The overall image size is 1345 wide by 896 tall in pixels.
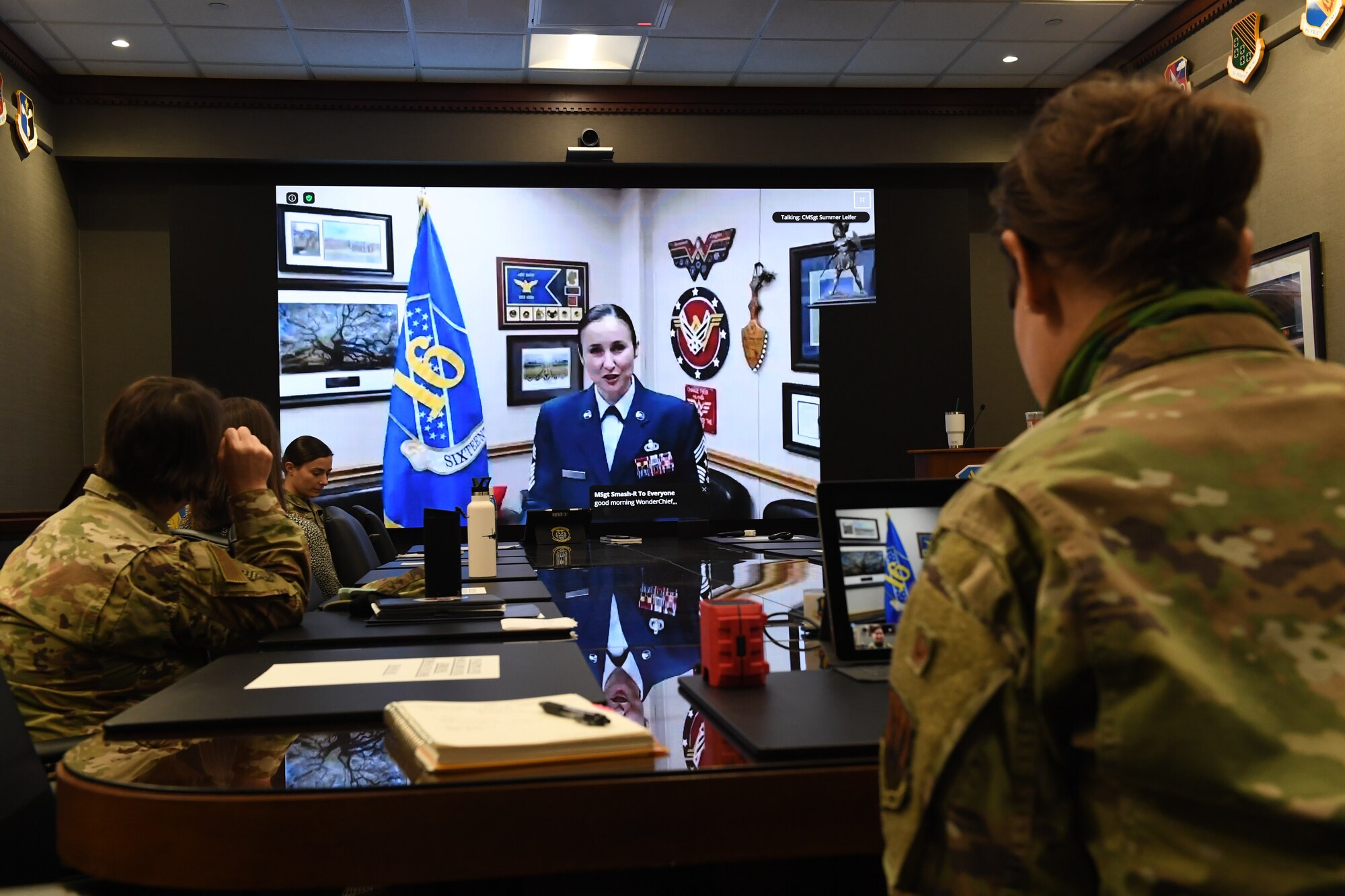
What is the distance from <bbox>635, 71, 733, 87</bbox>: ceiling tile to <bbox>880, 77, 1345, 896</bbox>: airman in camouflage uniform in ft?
20.3

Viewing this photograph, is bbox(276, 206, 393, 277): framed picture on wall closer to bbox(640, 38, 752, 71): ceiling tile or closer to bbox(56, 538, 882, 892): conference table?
bbox(640, 38, 752, 71): ceiling tile

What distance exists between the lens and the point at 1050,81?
6844 millimetres

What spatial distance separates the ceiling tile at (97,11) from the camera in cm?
522

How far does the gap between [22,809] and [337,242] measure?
5.36 meters

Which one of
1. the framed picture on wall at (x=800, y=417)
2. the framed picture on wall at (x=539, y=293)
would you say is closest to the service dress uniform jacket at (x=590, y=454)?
the framed picture on wall at (x=539, y=293)

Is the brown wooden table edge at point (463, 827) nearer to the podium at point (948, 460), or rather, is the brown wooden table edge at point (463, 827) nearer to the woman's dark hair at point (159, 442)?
the woman's dark hair at point (159, 442)

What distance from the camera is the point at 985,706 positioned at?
63cm

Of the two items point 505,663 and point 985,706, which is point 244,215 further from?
point 985,706

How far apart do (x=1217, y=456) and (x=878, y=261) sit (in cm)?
640

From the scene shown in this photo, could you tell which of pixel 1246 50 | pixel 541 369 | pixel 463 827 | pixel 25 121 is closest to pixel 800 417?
pixel 541 369

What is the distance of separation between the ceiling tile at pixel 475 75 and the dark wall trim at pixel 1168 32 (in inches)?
138

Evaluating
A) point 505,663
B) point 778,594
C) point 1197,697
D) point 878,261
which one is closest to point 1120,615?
point 1197,697

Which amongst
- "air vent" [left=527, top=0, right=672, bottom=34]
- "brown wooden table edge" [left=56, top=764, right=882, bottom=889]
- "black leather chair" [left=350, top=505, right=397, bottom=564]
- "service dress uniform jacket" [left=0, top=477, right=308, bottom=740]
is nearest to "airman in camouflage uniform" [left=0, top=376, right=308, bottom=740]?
"service dress uniform jacket" [left=0, top=477, right=308, bottom=740]

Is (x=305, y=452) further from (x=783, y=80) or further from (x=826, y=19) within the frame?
(x=783, y=80)
